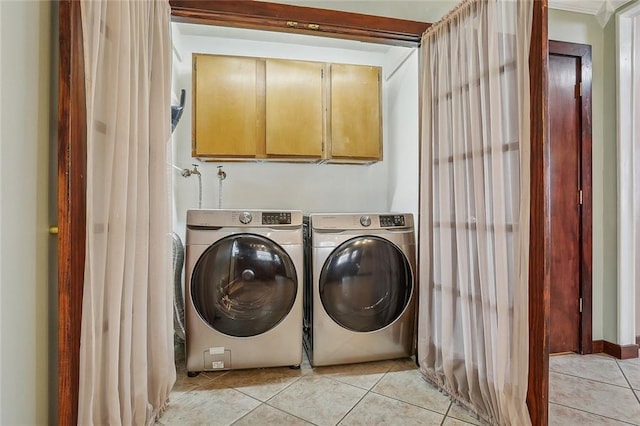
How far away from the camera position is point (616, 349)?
2193 mm

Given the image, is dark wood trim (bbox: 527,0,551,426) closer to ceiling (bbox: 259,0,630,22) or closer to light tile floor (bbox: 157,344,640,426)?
light tile floor (bbox: 157,344,640,426)

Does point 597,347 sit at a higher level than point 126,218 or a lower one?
lower

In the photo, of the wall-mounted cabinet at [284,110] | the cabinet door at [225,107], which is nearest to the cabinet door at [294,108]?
the wall-mounted cabinet at [284,110]

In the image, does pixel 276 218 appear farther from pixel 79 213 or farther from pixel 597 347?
pixel 597 347

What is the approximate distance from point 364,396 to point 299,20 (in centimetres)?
215

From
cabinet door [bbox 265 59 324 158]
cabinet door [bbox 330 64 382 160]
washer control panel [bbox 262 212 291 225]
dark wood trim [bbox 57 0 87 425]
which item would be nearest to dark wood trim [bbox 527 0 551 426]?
washer control panel [bbox 262 212 291 225]

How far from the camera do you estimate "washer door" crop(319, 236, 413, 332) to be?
2.04m

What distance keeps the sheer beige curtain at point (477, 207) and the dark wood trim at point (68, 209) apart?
160 cm

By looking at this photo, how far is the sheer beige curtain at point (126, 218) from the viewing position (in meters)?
1.12

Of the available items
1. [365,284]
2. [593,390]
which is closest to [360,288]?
[365,284]

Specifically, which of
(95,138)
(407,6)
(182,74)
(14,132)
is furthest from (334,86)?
(14,132)

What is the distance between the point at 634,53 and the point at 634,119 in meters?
0.46

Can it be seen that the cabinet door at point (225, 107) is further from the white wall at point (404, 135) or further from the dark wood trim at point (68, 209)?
the dark wood trim at point (68, 209)

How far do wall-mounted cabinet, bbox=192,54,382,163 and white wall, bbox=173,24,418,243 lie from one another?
0.77 feet
